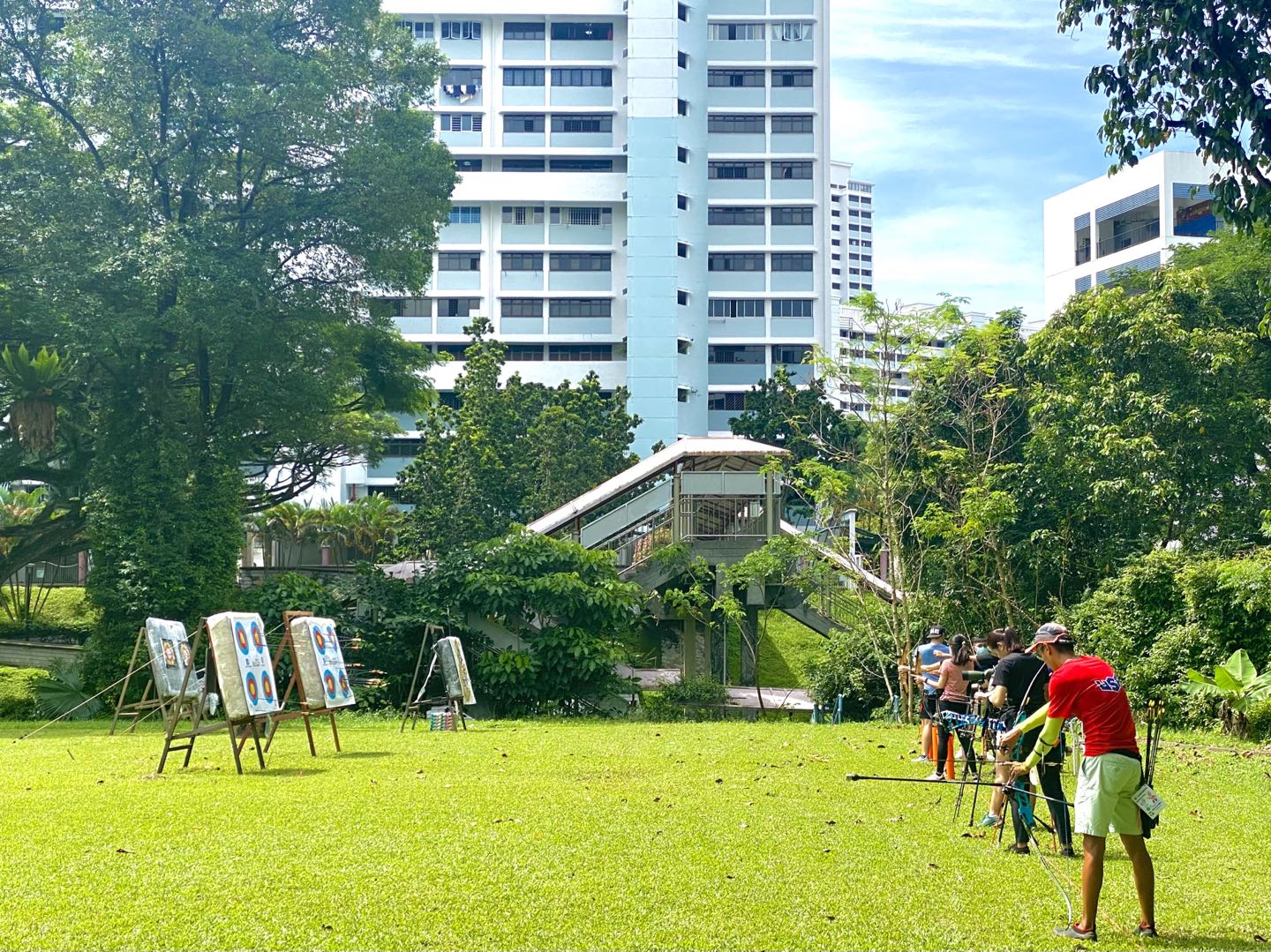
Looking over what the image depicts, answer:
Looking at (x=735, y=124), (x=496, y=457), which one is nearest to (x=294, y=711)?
(x=496, y=457)

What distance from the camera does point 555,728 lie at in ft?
67.4

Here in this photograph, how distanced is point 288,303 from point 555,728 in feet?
36.3

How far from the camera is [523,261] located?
220 feet

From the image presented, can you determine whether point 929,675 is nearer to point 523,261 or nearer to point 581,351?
point 581,351

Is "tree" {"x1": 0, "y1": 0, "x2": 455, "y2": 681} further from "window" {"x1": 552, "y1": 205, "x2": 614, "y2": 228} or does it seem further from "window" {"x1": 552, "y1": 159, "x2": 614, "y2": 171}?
"window" {"x1": 552, "y1": 159, "x2": 614, "y2": 171}

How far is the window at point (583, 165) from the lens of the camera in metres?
67.0

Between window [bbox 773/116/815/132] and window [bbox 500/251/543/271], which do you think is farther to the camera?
window [bbox 773/116/815/132]

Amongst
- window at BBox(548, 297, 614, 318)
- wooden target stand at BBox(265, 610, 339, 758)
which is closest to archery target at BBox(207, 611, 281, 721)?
wooden target stand at BBox(265, 610, 339, 758)

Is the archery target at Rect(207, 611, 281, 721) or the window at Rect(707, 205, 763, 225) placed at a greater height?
the window at Rect(707, 205, 763, 225)

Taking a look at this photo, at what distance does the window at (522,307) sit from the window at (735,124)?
12453mm

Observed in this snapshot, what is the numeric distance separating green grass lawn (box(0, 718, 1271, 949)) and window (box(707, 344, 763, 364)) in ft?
180

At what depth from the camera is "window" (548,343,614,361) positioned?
66.5 meters

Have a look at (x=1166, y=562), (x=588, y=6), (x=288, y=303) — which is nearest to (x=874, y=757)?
(x=1166, y=562)

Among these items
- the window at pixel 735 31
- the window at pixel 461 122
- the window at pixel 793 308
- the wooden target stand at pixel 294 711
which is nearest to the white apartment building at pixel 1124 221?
the window at pixel 793 308
